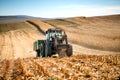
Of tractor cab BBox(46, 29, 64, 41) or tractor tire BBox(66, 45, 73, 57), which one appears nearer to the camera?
tractor tire BBox(66, 45, 73, 57)

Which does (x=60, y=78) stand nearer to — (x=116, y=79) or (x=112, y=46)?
(x=116, y=79)

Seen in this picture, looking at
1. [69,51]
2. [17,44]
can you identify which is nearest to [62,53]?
[69,51]

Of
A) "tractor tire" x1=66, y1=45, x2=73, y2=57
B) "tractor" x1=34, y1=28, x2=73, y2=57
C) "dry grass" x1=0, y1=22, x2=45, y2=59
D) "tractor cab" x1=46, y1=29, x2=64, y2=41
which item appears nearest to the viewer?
"tractor" x1=34, y1=28, x2=73, y2=57

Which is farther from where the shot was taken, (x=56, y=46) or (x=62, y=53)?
(x=62, y=53)

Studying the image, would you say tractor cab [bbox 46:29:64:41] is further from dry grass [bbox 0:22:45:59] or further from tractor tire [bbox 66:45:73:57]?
dry grass [bbox 0:22:45:59]

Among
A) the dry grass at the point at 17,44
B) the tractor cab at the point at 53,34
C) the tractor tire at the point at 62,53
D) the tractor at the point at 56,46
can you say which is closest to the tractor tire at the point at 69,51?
the tractor at the point at 56,46

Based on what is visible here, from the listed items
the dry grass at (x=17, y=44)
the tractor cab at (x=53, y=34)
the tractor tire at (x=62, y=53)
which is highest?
the tractor cab at (x=53, y=34)

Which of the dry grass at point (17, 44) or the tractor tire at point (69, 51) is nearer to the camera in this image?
the tractor tire at point (69, 51)

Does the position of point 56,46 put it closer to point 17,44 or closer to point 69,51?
point 69,51

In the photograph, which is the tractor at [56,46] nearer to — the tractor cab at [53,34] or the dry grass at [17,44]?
the tractor cab at [53,34]

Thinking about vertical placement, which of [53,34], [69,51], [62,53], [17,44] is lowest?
[17,44]

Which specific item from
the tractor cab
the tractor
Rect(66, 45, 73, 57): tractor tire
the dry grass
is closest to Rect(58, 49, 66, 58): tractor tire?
the tractor

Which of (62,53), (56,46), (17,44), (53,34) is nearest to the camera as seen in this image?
(56,46)

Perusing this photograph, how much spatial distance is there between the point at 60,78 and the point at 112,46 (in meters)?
24.5
